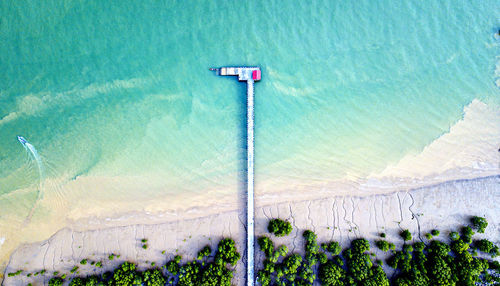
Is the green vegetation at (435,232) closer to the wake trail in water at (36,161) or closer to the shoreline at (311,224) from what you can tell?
the shoreline at (311,224)

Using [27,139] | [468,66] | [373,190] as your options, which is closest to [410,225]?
[373,190]

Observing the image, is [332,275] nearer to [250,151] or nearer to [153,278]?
[250,151]

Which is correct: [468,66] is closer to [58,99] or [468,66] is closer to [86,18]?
[86,18]

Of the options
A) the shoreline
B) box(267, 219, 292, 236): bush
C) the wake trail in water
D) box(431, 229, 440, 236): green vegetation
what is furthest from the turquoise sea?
box(431, 229, 440, 236): green vegetation

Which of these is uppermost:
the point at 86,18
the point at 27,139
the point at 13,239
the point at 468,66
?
the point at 86,18

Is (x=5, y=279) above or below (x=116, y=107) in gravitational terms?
below

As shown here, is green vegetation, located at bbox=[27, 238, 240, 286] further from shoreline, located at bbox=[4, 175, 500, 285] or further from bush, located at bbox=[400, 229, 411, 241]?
bush, located at bbox=[400, 229, 411, 241]
